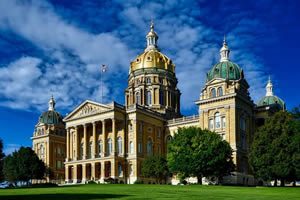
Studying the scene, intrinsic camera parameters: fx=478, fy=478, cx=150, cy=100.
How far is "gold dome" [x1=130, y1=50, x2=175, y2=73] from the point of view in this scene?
425 ft

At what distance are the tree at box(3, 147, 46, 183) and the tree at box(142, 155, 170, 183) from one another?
3110cm

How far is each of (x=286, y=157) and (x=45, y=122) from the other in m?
87.5

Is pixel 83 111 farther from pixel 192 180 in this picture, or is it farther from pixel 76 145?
pixel 192 180

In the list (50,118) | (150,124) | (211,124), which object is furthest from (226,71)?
(50,118)

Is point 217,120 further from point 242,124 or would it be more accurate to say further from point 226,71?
point 226,71

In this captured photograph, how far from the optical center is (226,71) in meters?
105

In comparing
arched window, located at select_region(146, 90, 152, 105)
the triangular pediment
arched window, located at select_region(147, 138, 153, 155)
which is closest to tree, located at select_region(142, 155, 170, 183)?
arched window, located at select_region(147, 138, 153, 155)

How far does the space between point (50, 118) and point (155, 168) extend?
58.8 m

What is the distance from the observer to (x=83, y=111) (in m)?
113

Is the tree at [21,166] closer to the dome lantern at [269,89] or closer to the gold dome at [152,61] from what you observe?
the gold dome at [152,61]

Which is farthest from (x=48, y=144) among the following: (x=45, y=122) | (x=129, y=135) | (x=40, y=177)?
(x=129, y=135)

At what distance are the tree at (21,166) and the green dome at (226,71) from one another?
46497mm

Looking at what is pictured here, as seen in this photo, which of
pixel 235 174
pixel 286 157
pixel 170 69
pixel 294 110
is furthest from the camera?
pixel 170 69

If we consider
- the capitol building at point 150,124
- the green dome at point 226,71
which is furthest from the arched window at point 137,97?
the green dome at point 226,71
